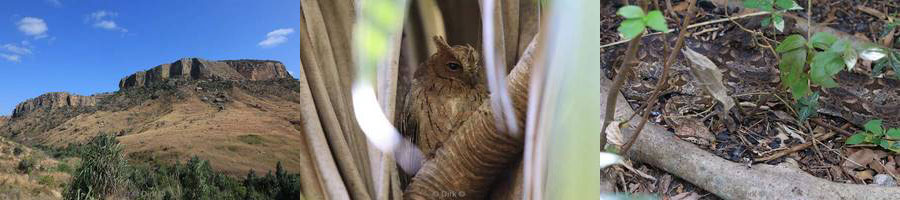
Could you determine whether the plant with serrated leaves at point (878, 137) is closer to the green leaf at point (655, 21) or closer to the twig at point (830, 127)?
the twig at point (830, 127)

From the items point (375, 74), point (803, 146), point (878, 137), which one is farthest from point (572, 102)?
point (878, 137)

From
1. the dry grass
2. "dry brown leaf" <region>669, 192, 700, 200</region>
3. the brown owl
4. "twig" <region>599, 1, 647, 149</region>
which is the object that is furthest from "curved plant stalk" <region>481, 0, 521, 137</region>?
the dry grass

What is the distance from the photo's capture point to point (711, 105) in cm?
170

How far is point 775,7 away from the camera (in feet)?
5.67

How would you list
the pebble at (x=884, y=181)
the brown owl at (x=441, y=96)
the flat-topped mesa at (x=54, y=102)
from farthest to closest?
the flat-topped mesa at (x=54, y=102), the pebble at (x=884, y=181), the brown owl at (x=441, y=96)

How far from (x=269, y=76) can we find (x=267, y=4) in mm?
251

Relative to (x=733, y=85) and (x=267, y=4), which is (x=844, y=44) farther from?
(x=267, y=4)

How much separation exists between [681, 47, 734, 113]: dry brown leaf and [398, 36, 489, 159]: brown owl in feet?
2.66

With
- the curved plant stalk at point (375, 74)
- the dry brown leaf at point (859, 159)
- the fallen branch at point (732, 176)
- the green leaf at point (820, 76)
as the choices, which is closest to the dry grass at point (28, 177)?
the curved plant stalk at point (375, 74)

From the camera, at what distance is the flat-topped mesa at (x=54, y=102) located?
171cm

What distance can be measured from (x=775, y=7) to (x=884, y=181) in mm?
546

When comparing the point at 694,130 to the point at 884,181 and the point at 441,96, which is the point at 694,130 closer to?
the point at 884,181

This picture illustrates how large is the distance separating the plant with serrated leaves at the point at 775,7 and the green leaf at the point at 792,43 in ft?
0.24

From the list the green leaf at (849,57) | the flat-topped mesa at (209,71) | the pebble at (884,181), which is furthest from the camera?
the flat-topped mesa at (209,71)
